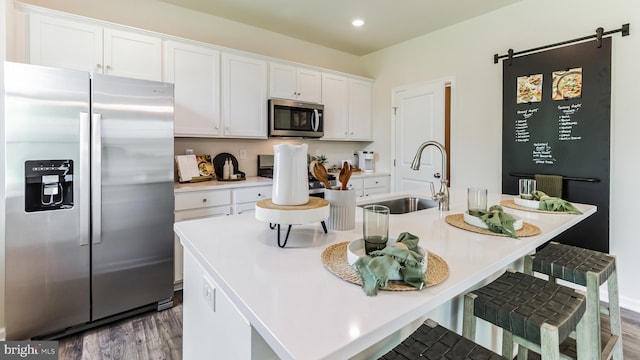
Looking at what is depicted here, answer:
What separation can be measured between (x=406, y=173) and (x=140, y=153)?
3.06 meters

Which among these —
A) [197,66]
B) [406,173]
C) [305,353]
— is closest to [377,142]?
[406,173]

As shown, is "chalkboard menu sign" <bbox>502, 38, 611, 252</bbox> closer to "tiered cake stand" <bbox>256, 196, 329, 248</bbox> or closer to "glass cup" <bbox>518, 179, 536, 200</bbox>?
"glass cup" <bbox>518, 179, 536, 200</bbox>

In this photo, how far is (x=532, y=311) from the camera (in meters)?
1.11

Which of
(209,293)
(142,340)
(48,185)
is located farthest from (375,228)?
(48,185)

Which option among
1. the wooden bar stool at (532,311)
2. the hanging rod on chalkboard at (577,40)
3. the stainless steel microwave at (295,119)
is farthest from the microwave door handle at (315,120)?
the wooden bar stool at (532,311)

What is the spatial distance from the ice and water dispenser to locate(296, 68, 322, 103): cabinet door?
237cm

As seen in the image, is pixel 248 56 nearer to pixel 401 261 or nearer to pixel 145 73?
pixel 145 73

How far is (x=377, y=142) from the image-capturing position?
176 inches

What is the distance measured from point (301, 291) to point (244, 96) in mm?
2824

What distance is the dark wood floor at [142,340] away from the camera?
6.17ft

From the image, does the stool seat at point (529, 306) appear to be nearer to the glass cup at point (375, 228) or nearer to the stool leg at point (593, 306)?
the stool leg at point (593, 306)

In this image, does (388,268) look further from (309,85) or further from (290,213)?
(309,85)

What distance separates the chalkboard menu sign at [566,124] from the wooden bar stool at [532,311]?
184cm

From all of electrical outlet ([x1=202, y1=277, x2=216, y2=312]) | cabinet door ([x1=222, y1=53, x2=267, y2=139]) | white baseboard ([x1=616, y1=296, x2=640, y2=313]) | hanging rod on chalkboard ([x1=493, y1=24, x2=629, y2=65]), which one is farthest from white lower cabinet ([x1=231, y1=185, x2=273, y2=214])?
white baseboard ([x1=616, y1=296, x2=640, y2=313])
